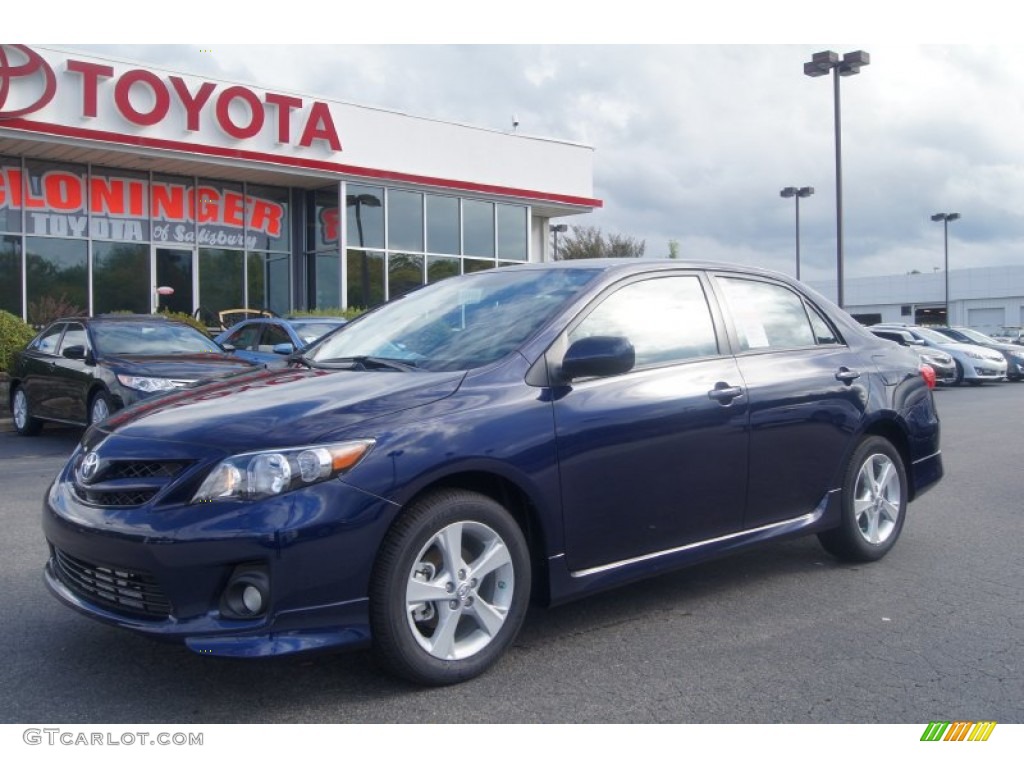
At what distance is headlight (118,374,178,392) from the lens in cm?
→ 1008

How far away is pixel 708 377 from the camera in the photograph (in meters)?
4.74

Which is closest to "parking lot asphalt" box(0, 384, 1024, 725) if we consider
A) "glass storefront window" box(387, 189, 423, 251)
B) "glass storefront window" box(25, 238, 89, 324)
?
"glass storefront window" box(25, 238, 89, 324)

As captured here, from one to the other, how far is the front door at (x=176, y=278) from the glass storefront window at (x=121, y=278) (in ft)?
0.77

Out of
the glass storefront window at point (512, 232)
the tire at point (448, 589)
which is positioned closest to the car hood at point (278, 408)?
the tire at point (448, 589)

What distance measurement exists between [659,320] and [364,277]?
64.4 ft

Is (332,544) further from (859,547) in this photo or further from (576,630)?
(859,547)

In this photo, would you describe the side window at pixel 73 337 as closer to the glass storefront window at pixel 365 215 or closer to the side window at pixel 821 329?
the side window at pixel 821 329

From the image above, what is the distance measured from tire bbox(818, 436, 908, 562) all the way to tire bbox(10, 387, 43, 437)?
1021 cm

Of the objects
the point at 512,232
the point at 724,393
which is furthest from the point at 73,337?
the point at 512,232

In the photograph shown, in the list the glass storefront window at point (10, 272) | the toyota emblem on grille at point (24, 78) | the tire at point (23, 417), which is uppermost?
the toyota emblem on grille at point (24, 78)

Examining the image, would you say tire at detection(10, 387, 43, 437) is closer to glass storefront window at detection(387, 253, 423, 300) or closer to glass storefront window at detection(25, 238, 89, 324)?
glass storefront window at detection(25, 238, 89, 324)

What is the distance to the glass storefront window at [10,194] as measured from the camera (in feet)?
66.8

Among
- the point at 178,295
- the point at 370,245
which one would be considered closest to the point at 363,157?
the point at 370,245

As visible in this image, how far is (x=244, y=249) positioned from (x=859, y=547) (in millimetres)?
20415
